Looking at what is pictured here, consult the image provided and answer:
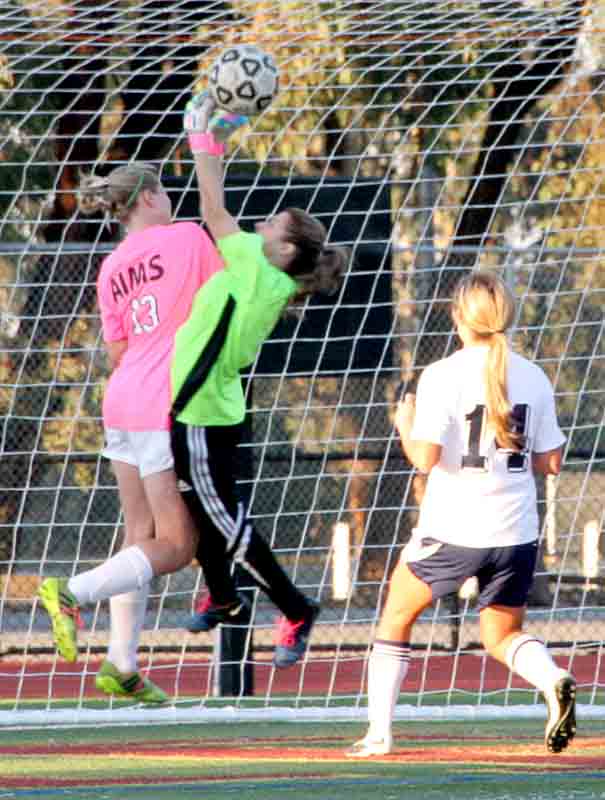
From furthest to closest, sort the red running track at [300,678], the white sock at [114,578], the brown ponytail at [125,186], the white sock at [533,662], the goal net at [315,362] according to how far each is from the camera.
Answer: the red running track at [300,678], the goal net at [315,362], the brown ponytail at [125,186], the white sock at [114,578], the white sock at [533,662]

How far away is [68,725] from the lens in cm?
891

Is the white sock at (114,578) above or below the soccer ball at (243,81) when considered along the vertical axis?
below

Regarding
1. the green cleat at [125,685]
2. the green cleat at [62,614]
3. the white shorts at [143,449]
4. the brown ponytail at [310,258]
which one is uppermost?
the brown ponytail at [310,258]

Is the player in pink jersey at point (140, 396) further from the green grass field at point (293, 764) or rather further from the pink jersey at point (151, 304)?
the green grass field at point (293, 764)

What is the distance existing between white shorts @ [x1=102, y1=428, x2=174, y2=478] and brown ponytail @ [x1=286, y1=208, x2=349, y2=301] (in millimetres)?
726

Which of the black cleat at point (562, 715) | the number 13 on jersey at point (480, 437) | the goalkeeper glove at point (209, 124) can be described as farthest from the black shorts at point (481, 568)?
the goalkeeper glove at point (209, 124)

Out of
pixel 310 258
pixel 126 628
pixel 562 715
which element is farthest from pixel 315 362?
pixel 562 715

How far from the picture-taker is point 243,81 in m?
6.92

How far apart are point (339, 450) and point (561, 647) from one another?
2.09m

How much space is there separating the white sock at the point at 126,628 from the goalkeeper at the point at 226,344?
1.56 feet

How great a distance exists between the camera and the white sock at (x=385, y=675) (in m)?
6.80

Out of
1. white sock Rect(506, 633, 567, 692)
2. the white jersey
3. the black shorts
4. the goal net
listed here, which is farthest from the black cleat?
the goal net

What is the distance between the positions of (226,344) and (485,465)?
3.33ft

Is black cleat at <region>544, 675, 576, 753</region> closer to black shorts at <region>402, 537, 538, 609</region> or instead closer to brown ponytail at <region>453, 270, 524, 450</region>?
black shorts at <region>402, 537, 538, 609</region>
